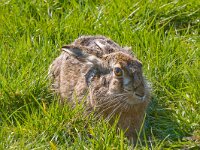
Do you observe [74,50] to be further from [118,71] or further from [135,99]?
[135,99]

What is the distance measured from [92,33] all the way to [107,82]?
124cm

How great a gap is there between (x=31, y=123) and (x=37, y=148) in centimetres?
37

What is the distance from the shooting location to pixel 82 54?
625 cm

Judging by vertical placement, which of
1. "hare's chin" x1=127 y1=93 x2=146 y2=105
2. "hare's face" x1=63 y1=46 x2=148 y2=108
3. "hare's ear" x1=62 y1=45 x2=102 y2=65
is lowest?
"hare's chin" x1=127 y1=93 x2=146 y2=105

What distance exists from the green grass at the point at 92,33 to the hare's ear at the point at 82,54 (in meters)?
0.43

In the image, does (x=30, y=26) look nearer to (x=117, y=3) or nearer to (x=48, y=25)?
(x=48, y=25)

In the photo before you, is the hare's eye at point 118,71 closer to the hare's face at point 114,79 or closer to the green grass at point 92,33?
the hare's face at point 114,79

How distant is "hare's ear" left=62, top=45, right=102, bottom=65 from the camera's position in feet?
20.4

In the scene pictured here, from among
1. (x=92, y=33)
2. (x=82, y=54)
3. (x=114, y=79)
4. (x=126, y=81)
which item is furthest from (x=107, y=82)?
(x=92, y=33)

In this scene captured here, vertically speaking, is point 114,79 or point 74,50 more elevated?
point 74,50

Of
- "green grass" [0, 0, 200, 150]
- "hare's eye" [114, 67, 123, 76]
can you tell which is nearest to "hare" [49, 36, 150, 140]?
"hare's eye" [114, 67, 123, 76]

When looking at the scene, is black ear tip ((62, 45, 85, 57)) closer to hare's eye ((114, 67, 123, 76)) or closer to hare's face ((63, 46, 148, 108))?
hare's face ((63, 46, 148, 108))

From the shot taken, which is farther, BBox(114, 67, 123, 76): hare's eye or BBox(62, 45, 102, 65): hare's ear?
BBox(62, 45, 102, 65): hare's ear

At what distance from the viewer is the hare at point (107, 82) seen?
591 cm
